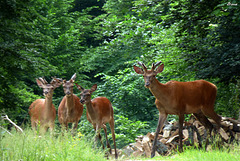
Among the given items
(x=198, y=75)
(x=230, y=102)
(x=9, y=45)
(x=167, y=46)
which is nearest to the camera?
(x=9, y=45)

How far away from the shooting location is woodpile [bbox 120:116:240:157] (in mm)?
10273

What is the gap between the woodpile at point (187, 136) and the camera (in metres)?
10.3

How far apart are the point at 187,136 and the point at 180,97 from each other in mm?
1586

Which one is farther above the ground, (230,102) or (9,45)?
(9,45)

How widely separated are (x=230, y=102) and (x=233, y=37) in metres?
3.21

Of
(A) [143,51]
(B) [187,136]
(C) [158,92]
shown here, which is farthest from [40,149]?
(A) [143,51]

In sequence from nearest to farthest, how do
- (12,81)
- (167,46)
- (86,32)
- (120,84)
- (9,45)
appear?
(9,45) < (12,81) < (167,46) < (120,84) < (86,32)

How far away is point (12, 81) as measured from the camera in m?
10.3

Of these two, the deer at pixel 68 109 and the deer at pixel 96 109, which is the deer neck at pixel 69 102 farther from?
the deer at pixel 96 109

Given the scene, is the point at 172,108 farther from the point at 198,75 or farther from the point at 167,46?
the point at 167,46

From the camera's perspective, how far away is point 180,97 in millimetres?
9727

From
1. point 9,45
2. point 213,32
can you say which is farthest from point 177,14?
point 9,45

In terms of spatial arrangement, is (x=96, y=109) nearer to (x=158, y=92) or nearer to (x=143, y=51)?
(x=158, y=92)

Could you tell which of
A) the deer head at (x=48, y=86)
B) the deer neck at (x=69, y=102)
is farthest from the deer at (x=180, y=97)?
the deer head at (x=48, y=86)
